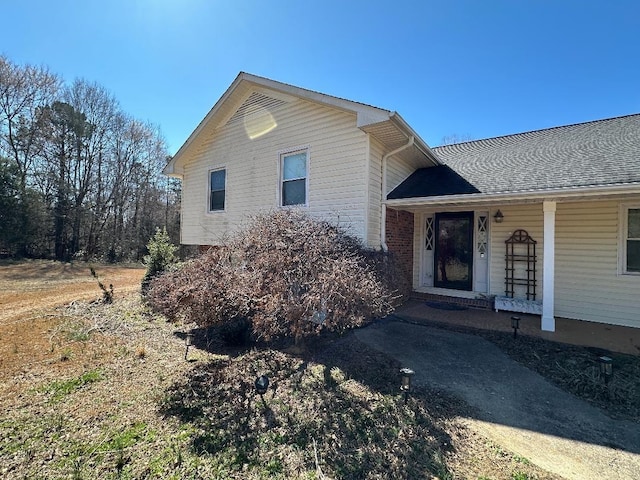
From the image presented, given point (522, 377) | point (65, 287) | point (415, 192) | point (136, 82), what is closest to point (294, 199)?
point (415, 192)

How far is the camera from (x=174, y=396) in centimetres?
364

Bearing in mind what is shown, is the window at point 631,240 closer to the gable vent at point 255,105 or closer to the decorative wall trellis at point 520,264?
the decorative wall trellis at point 520,264

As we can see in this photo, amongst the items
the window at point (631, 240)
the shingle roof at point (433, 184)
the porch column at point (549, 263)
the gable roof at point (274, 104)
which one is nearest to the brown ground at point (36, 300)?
the gable roof at point (274, 104)

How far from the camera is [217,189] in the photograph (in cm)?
1020

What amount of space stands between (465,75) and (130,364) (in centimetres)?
1299

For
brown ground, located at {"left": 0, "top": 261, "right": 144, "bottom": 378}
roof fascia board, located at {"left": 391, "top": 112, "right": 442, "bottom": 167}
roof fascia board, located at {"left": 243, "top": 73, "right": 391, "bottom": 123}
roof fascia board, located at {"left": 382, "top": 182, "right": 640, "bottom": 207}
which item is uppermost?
roof fascia board, located at {"left": 243, "top": 73, "right": 391, "bottom": 123}

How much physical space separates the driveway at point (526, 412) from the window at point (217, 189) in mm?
6935

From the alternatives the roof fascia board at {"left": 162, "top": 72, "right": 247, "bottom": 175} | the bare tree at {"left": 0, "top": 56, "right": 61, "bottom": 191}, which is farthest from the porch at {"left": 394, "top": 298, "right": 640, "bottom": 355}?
the bare tree at {"left": 0, "top": 56, "right": 61, "bottom": 191}

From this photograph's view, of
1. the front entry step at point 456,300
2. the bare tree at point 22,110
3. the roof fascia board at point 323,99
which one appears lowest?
the front entry step at point 456,300

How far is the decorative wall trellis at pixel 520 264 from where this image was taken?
750cm

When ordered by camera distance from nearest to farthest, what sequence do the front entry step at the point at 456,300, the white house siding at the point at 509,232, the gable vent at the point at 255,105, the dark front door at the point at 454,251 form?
1. the white house siding at the point at 509,232
2. the front entry step at the point at 456,300
3. the dark front door at the point at 454,251
4. the gable vent at the point at 255,105

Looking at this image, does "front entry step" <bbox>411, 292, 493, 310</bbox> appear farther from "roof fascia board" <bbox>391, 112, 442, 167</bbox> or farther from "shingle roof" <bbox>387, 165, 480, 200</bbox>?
"roof fascia board" <bbox>391, 112, 442, 167</bbox>

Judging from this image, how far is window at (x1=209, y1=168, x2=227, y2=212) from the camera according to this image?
1002 cm

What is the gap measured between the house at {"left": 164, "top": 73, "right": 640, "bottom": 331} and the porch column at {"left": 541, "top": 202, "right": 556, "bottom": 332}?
0.06 feet
